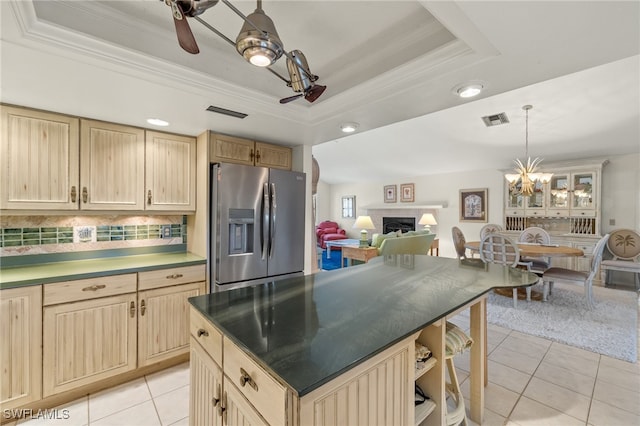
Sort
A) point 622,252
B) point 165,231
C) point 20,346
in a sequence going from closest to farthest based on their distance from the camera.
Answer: point 20,346, point 165,231, point 622,252

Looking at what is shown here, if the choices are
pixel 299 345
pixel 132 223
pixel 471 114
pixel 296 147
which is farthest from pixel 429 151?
pixel 299 345

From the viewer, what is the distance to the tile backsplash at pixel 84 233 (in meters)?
2.19

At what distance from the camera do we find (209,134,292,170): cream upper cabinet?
268 centimetres

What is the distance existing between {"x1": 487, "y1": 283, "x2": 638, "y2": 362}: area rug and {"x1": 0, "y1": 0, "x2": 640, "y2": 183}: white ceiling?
2.65m

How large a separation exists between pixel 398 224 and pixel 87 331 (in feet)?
23.4

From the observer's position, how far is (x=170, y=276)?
238 cm

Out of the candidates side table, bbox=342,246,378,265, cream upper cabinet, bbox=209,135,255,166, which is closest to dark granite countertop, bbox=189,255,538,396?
cream upper cabinet, bbox=209,135,255,166

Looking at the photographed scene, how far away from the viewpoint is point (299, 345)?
0.94 m

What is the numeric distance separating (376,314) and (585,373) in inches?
94.2

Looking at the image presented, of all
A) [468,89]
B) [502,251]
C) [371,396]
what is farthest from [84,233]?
[502,251]

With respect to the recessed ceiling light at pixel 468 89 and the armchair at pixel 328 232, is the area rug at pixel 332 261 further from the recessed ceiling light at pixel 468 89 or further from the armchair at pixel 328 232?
the recessed ceiling light at pixel 468 89

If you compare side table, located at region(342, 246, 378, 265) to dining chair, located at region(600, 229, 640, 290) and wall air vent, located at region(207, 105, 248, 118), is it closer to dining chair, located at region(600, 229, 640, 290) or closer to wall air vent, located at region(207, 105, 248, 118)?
wall air vent, located at region(207, 105, 248, 118)

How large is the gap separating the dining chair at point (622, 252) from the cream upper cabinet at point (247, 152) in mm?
5307

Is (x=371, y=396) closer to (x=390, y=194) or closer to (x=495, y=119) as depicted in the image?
(x=495, y=119)
